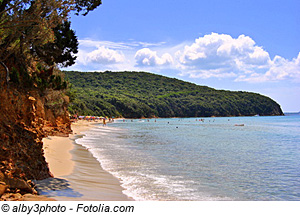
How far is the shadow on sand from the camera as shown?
7.47 metres

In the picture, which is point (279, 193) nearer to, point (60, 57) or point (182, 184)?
point (182, 184)

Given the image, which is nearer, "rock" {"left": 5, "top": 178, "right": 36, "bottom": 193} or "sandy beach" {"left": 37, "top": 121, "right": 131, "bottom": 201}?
"rock" {"left": 5, "top": 178, "right": 36, "bottom": 193}

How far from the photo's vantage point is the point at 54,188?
7941mm

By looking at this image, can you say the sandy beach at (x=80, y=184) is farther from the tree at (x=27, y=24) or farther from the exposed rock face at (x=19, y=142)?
the tree at (x=27, y=24)

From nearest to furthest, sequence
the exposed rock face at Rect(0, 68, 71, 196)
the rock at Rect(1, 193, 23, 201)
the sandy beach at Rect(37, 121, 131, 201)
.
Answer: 1. the rock at Rect(1, 193, 23, 201)
2. the exposed rock face at Rect(0, 68, 71, 196)
3. the sandy beach at Rect(37, 121, 131, 201)

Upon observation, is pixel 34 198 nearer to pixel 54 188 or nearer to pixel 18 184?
pixel 18 184

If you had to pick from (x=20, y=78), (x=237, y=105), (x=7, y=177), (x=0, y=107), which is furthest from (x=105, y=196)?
(x=237, y=105)

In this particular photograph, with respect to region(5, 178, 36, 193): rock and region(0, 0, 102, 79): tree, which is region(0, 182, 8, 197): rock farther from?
region(0, 0, 102, 79): tree

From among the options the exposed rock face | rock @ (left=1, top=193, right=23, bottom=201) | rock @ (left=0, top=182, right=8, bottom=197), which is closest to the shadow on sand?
the exposed rock face

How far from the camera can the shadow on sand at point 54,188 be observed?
7469 millimetres

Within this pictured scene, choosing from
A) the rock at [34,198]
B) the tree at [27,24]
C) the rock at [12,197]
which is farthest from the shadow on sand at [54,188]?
the tree at [27,24]

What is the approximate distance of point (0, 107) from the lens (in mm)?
8430

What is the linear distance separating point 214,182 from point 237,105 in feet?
651

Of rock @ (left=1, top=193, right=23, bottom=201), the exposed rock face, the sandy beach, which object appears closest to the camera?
rock @ (left=1, top=193, right=23, bottom=201)
